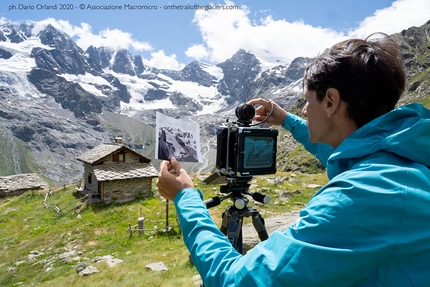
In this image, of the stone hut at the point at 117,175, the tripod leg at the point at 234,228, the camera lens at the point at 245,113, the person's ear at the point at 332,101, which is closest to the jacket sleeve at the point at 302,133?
the camera lens at the point at 245,113

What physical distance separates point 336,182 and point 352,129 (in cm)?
52

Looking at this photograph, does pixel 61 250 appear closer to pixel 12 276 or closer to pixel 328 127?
pixel 12 276

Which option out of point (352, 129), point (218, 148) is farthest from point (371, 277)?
point (218, 148)

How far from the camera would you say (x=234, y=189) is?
321cm

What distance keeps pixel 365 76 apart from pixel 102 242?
1534 cm

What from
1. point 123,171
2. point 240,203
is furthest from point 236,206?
point 123,171

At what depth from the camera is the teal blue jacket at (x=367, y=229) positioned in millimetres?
1138

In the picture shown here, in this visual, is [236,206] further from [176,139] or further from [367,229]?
[367,229]

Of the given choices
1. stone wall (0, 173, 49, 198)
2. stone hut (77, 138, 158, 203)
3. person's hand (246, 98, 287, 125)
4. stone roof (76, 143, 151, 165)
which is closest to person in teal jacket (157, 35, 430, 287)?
person's hand (246, 98, 287, 125)

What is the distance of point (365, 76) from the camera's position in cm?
154

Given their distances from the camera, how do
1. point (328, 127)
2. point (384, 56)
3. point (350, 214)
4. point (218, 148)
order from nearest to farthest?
point (350, 214) < point (384, 56) < point (328, 127) < point (218, 148)

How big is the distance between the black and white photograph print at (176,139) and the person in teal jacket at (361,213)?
4.42 ft

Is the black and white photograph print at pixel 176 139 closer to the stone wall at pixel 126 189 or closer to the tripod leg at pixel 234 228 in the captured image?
the tripod leg at pixel 234 228

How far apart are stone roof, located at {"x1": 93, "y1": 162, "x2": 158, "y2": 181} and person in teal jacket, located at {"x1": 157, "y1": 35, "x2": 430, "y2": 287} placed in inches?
905
